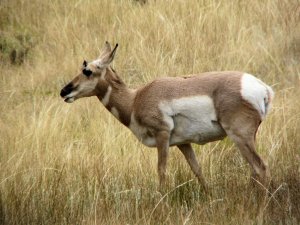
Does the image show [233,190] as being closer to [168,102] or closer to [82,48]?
[168,102]

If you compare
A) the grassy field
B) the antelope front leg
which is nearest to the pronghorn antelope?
the antelope front leg

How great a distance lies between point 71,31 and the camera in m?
11.7

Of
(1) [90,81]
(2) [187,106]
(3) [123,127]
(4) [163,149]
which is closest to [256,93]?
(2) [187,106]

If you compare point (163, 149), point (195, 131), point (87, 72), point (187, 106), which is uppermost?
point (87, 72)

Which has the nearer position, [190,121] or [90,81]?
[190,121]

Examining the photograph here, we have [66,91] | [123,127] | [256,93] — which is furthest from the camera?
[123,127]

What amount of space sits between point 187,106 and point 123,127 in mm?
1999

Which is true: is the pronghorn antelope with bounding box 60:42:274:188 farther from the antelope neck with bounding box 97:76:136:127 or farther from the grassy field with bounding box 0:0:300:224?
the grassy field with bounding box 0:0:300:224

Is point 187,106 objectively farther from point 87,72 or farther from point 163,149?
point 87,72

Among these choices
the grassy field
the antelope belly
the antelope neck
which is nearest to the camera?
the grassy field

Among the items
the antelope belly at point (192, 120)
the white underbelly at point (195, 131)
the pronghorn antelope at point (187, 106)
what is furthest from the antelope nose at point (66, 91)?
the white underbelly at point (195, 131)

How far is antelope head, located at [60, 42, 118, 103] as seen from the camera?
23.4 ft

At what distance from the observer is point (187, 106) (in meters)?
6.67

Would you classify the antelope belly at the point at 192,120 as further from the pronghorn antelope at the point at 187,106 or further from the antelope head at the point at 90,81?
the antelope head at the point at 90,81
